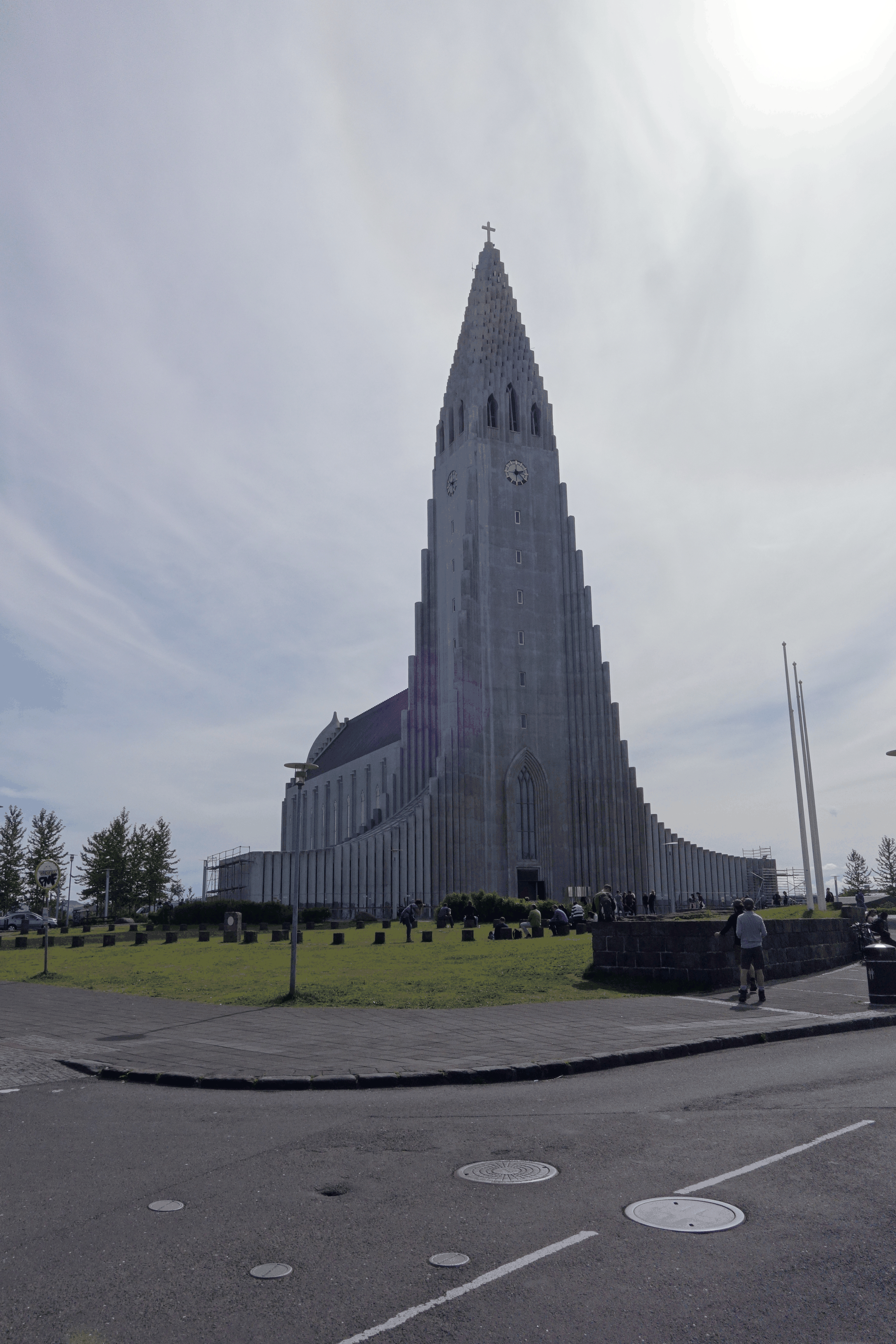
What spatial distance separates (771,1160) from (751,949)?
10.9 metres

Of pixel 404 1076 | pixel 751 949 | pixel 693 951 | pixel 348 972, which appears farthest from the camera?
pixel 348 972

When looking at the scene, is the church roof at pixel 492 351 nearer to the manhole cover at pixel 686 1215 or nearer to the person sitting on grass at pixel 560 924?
the person sitting on grass at pixel 560 924

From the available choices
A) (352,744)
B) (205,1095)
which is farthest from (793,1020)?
(352,744)

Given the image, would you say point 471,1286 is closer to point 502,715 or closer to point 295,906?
point 295,906

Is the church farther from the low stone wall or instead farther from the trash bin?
the trash bin

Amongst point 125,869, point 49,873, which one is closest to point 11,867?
point 125,869

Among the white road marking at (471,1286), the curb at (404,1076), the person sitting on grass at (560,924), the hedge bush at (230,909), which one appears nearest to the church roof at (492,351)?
the hedge bush at (230,909)

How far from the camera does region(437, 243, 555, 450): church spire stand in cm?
7706

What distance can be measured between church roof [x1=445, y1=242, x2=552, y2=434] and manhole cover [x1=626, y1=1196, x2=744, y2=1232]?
7474 centimetres

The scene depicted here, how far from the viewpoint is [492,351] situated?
7862 centimetres

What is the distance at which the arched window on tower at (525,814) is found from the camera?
7144 cm

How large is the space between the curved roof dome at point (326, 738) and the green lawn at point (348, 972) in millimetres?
76203

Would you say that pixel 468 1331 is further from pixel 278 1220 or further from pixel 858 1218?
pixel 858 1218

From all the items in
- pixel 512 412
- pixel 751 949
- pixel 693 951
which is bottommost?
pixel 693 951
